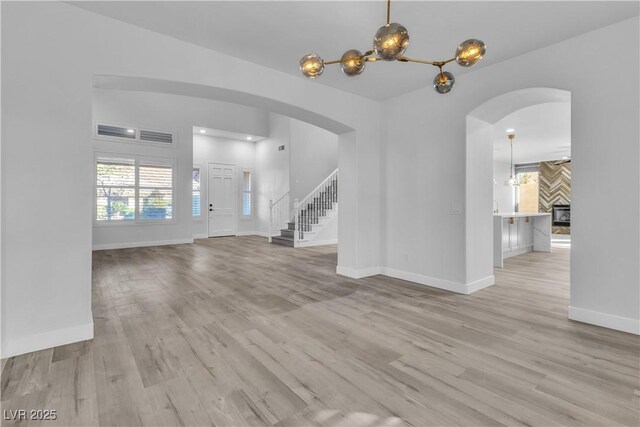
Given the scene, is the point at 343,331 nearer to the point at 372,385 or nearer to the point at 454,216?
the point at 372,385

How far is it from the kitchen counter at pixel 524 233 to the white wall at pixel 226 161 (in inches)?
318

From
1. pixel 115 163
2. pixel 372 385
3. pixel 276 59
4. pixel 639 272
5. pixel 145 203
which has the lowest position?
pixel 372 385

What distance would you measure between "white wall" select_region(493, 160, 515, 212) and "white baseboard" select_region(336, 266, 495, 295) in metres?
9.43

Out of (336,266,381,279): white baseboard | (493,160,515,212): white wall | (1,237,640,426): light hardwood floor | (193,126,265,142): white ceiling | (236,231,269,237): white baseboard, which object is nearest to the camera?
(1,237,640,426): light hardwood floor

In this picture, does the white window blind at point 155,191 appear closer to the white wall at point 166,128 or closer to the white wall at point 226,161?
the white wall at point 166,128

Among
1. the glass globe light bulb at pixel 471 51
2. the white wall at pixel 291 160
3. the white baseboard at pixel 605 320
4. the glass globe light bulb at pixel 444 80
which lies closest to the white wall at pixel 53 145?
the glass globe light bulb at pixel 444 80

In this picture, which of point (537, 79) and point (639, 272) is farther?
point (537, 79)

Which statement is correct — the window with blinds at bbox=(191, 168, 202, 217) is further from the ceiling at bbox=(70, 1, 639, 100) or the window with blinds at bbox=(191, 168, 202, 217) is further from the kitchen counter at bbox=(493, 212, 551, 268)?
the kitchen counter at bbox=(493, 212, 551, 268)

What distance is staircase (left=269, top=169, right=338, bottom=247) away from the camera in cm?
879

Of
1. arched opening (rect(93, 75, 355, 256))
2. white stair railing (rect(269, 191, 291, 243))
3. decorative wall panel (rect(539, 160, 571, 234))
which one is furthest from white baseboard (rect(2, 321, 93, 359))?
decorative wall panel (rect(539, 160, 571, 234))

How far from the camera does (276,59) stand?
143 inches

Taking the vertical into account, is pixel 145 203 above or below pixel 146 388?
above

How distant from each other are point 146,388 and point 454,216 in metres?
3.94

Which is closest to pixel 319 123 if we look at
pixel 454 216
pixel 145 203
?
pixel 454 216
